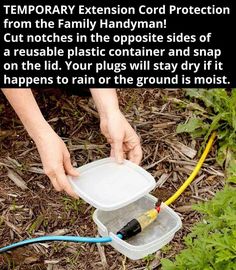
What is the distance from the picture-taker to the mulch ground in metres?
2.67

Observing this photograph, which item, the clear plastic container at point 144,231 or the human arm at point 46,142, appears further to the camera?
the clear plastic container at point 144,231

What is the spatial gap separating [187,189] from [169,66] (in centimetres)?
72

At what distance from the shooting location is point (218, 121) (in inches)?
122

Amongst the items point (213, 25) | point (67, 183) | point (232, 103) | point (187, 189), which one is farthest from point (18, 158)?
point (213, 25)

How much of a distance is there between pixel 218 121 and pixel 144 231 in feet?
2.61

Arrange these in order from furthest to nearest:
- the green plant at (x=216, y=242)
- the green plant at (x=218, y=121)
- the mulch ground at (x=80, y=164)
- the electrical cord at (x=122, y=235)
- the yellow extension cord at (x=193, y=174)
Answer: the green plant at (x=218, y=121) → the yellow extension cord at (x=193, y=174) → the mulch ground at (x=80, y=164) → the electrical cord at (x=122, y=235) → the green plant at (x=216, y=242)

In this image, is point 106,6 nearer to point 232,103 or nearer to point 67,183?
point 232,103

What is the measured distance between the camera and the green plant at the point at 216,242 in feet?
6.27

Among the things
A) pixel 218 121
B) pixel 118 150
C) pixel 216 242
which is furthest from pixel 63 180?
pixel 218 121

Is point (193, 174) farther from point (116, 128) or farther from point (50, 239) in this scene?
point (50, 239)

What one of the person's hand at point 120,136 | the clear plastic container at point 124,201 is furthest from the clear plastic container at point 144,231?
the person's hand at point 120,136

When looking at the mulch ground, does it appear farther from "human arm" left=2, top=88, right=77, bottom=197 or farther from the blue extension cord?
"human arm" left=2, top=88, right=77, bottom=197

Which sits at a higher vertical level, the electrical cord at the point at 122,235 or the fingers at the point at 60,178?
the fingers at the point at 60,178

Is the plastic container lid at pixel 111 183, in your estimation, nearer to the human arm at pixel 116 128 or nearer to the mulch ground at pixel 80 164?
the human arm at pixel 116 128
